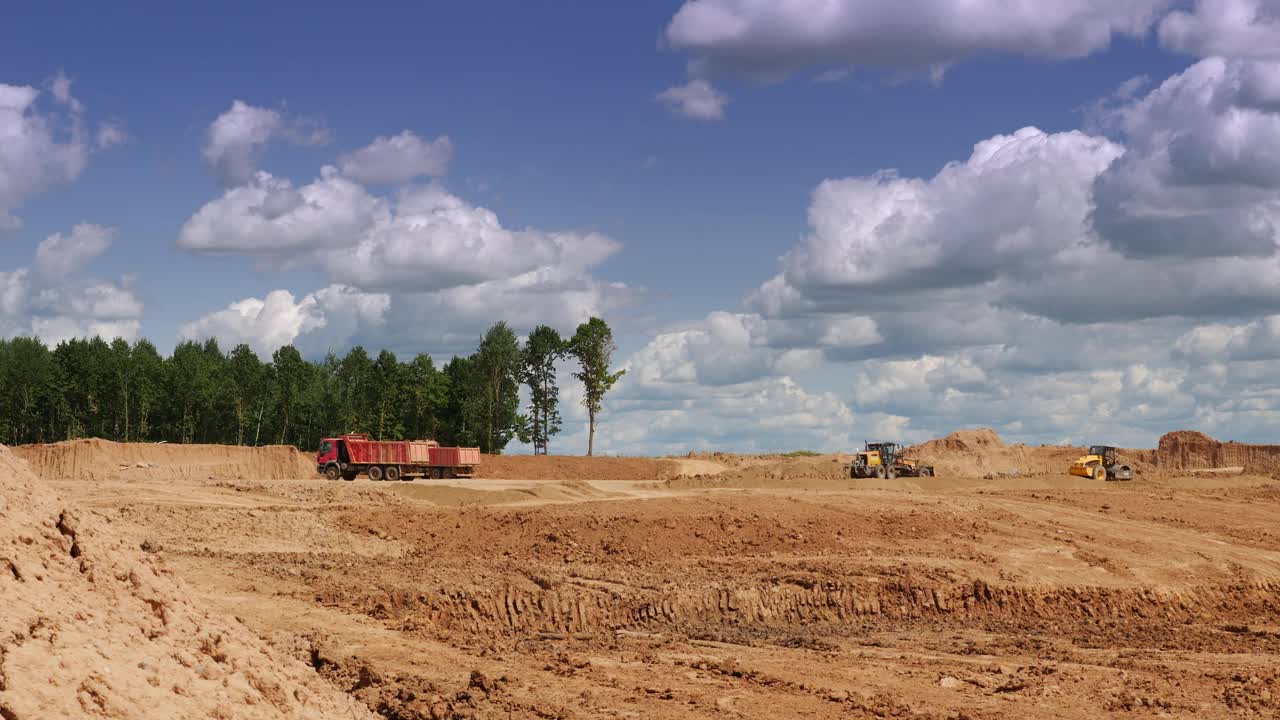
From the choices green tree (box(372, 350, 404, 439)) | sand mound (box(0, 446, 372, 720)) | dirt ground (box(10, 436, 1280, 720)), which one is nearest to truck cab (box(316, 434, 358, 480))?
dirt ground (box(10, 436, 1280, 720))

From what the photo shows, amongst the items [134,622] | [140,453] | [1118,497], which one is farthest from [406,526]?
[140,453]

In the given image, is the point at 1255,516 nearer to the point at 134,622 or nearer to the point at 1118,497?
the point at 1118,497

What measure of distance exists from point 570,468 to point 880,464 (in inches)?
728

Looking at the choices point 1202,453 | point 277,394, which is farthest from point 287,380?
point 1202,453

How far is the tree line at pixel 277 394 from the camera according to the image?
7406 centimetres

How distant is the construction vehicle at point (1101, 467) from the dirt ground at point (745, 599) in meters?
15.4

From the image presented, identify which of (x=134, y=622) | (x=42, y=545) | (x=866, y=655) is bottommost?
(x=866, y=655)

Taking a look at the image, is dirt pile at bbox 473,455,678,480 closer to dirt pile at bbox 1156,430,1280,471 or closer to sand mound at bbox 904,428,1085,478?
sand mound at bbox 904,428,1085,478

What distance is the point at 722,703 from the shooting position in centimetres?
1256

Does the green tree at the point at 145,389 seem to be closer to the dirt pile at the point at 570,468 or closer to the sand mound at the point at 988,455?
the dirt pile at the point at 570,468

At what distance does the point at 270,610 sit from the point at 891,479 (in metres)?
34.6

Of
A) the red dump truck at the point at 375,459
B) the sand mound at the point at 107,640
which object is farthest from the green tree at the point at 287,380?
the sand mound at the point at 107,640

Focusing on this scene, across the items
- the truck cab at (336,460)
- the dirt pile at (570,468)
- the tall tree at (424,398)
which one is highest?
the tall tree at (424,398)

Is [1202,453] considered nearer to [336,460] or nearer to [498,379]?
[498,379]
